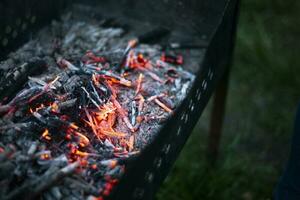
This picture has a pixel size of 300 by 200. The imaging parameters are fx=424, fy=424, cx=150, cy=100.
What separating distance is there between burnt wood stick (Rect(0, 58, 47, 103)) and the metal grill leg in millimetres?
1127

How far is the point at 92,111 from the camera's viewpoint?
6.09ft

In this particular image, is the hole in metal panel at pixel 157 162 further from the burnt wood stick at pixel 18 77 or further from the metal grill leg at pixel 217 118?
the metal grill leg at pixel 217 118

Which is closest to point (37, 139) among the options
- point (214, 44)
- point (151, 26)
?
point (214, 44)

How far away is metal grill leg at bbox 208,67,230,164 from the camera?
105 inches

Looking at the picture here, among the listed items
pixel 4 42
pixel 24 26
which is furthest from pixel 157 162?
pixel 24 26

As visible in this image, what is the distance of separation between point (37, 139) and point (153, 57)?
924 millimetres

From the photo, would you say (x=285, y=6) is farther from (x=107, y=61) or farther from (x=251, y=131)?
(x=107, y=61)

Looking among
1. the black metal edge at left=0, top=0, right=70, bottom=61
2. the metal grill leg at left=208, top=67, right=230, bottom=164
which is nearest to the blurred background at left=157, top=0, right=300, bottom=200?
the metal grill leg at left=208, top=67, right=230, bottom=164

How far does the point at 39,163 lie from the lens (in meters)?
1.63

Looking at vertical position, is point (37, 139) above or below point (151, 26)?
above

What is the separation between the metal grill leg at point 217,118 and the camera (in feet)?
8.77

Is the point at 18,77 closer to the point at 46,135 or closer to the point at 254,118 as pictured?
the point at 46,135

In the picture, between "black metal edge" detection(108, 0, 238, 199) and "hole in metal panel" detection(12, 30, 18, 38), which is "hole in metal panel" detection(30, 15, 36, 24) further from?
"black metal edge" detection(108, 0, 238, 199)

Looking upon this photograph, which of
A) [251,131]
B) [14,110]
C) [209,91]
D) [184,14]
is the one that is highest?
[14,110]
